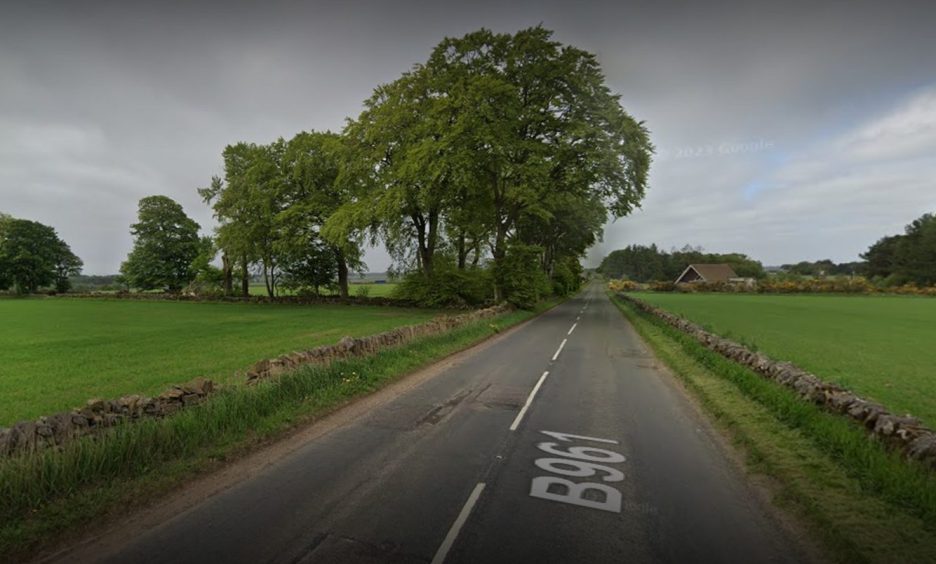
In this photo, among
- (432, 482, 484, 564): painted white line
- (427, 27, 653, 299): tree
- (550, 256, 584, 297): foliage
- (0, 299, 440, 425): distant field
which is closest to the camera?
(432, 482, 484, 564): painted white line

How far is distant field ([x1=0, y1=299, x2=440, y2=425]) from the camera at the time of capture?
9.80 metres

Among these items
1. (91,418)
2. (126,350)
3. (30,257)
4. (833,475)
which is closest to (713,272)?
(833,475)

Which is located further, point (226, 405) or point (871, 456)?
point (226, 405)

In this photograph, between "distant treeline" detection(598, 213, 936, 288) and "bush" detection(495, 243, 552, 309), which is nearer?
"bush" detection(495, 243, 552, 309)

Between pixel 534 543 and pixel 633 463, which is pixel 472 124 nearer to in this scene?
pixel 633 463

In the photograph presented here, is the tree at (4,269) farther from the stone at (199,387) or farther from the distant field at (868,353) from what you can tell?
the distant field at (868,353)

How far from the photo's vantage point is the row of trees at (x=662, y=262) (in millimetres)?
141125

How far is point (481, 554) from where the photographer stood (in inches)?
156

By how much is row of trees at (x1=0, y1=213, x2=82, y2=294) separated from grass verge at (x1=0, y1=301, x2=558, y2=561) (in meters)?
71.7

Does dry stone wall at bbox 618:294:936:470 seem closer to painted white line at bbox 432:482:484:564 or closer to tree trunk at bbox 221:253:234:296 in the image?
painted white line at bbox 432:482:484:564

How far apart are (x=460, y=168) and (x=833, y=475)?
20.9 m

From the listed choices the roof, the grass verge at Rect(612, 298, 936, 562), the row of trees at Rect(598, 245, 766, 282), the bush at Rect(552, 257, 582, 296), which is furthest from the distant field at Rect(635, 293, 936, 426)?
the row of trees at Rect(598, 245, 766, 282)

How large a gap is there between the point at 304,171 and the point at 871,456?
4025cm

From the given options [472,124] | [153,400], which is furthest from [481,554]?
[472,124]
